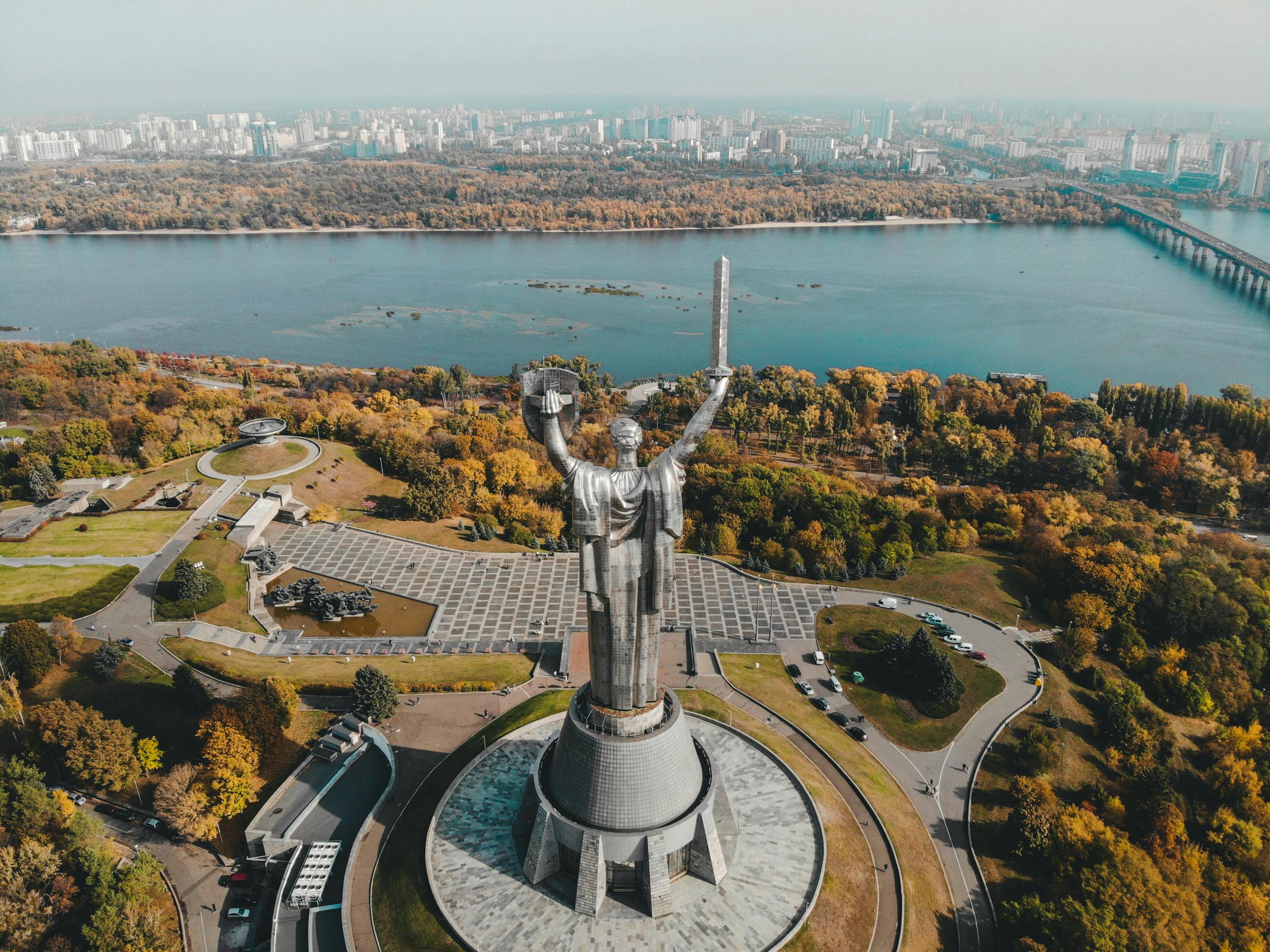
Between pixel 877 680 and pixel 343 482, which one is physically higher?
pixel 343 482

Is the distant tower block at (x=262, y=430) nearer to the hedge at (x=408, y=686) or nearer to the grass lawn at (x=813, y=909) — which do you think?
the hedge at (x=408, y=686)

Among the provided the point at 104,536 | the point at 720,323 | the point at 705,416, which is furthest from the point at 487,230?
the point at 705,416

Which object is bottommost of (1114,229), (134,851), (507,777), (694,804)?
(134,851)

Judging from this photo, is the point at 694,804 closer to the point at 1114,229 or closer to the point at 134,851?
the point at 134,851

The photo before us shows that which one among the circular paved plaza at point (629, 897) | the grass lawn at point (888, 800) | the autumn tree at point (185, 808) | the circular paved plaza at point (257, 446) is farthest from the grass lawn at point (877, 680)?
the circular paved plaza at point (257, 446)

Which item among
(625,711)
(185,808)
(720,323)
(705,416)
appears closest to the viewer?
(720,323)

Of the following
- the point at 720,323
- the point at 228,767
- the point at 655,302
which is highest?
the point at 720,323

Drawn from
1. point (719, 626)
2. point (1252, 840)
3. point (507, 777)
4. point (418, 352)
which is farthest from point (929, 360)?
point (507, 777)

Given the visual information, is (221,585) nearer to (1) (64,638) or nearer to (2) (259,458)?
(1) (64,638)
